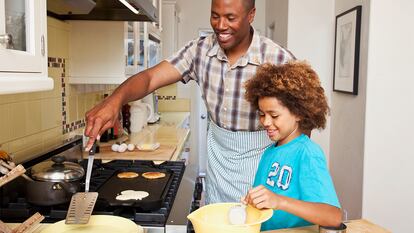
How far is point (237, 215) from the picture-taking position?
96 centimetres

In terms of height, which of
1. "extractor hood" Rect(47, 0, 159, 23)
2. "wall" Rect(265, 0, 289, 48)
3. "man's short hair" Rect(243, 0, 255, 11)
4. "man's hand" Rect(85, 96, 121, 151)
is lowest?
"man's hand" Rect(85, 96, 121, 151)

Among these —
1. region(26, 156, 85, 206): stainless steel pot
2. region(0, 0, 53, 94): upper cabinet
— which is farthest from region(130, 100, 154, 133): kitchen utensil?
region(0, 0, 53, 94): upper cabinet

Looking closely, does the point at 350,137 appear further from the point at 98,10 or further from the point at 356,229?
the point at 356,229

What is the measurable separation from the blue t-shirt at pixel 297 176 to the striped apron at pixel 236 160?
20cm

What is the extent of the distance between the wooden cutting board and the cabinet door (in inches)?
47.6

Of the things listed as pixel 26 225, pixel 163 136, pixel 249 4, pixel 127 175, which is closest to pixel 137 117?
pixel 163 136

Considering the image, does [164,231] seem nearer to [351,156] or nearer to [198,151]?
[351,156]

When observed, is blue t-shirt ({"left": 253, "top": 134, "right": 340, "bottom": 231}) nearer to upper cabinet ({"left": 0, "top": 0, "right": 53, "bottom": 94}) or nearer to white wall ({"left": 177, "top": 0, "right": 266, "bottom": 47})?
upper cabinet ({"left": 0, "top": 0, "right": 53, "bottom": 94})

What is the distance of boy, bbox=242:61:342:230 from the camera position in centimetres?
115

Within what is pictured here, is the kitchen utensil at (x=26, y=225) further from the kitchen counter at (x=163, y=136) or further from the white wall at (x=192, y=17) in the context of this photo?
the white wall at (x=192, y=17)

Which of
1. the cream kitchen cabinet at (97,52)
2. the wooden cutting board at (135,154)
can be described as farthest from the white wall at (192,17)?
the wooden cutting board at (135,154)

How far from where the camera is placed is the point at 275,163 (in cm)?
129

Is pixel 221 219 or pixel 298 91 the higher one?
pixel 298 91

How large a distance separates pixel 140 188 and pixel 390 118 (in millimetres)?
1654
